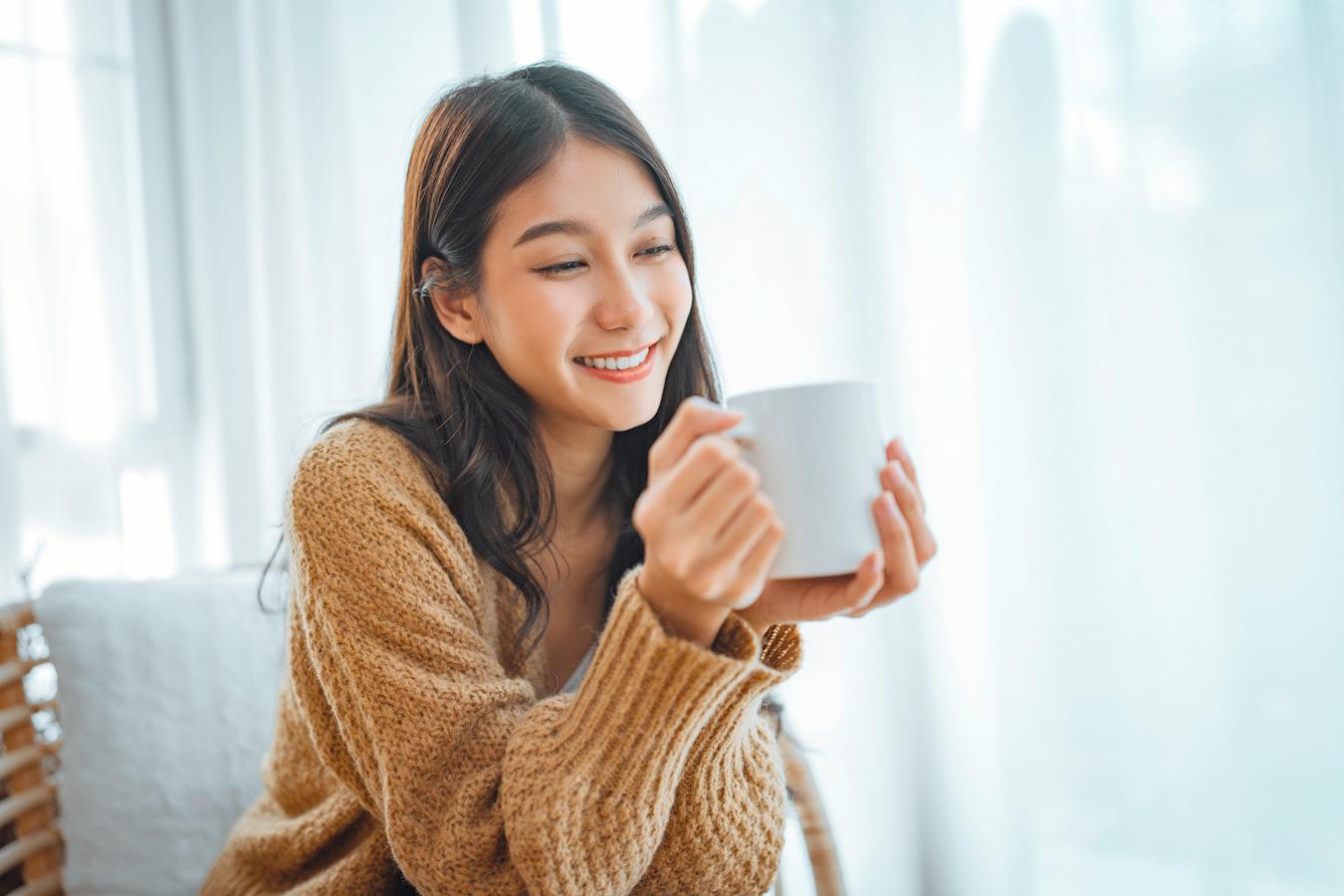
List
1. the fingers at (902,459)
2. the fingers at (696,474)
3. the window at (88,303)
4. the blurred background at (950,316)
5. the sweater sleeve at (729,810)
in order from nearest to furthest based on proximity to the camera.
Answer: the fingers at (696,474) → the fingers at (902,459) → the sweater sleeve at (729,810) → the blurred background at (950,316) → the window at (88,303)

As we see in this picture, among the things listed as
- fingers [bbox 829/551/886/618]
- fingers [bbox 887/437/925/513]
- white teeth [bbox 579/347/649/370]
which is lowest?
fingers [bbox 829/551/886/618]

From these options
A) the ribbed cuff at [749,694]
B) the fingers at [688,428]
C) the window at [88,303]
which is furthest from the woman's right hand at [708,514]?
the window at [88,303]

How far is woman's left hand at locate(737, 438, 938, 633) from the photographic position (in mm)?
644

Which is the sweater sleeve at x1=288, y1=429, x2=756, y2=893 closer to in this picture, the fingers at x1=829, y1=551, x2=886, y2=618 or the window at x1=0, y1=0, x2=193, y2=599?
the fingers at x1=829, y1=551, x2=886, y2=618

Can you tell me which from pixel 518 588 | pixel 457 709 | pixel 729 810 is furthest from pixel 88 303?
pixel 729 810

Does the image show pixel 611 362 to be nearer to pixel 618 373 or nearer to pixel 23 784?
pixel 618 373

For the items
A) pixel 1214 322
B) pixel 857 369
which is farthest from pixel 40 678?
pixel 1214 322

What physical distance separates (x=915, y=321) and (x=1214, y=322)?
368 mm

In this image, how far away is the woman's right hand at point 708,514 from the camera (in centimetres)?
59

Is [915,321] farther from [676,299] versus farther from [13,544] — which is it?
[13,544]

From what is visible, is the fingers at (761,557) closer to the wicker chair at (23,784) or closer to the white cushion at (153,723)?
the white cushion at (153,723)

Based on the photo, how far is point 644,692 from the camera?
692 mm

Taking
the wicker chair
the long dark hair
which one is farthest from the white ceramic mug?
the wicker chair

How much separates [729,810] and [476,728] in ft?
0.73
